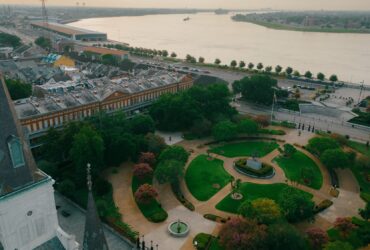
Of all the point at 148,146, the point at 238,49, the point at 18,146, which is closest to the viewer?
the point at 18,146

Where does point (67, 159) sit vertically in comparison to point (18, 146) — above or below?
below

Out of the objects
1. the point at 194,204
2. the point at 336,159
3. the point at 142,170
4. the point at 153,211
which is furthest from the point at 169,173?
the point at 336,159

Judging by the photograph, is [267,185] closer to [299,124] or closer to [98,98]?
[299,124]

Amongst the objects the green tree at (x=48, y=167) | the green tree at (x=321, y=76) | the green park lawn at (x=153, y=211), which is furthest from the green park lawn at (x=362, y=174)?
the green tree at (x=321, y=76)

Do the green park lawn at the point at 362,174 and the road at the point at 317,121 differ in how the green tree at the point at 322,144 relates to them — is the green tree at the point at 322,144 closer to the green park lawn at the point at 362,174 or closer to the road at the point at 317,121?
the green park lawn at the point at 362,174

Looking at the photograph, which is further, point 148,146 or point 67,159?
point 148,146

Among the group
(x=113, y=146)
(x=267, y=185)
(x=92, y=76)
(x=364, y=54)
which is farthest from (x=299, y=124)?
(x=364, y=54)

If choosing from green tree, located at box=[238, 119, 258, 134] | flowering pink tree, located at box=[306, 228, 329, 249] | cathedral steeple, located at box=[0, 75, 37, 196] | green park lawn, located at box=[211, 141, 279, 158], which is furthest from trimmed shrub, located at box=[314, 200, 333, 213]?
cathedral steeple, located at box=[0, 75, 37, 196]
